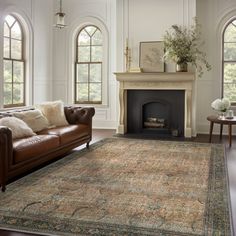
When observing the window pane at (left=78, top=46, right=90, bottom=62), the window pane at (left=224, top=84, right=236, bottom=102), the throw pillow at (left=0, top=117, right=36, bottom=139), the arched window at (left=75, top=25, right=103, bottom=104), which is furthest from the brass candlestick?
the throw pillow at (left=0, top=117, right=36, bottom=139)

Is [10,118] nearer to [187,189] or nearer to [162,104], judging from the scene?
[187,189]

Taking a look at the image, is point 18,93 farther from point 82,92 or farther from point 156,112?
point 156,112

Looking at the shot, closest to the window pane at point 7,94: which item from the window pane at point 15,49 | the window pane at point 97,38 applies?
the window pane at point 15,49

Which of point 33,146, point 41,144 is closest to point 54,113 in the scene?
point 41,144

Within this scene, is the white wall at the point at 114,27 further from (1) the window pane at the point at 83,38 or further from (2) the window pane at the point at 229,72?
(2) the window pane at the point at 229,72

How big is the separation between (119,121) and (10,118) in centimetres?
359

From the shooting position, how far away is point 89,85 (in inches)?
342

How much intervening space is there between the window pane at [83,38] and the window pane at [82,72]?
581 millimetres

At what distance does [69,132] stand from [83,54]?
3918mm

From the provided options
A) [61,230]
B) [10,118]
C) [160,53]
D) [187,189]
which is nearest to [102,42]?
[160,53]

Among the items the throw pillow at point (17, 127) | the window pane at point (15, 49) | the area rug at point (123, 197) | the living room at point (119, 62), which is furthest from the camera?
the window pane at point (15, 49)

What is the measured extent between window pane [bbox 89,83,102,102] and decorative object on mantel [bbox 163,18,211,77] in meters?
2.06

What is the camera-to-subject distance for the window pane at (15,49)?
739 cm

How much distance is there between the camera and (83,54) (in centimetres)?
871
